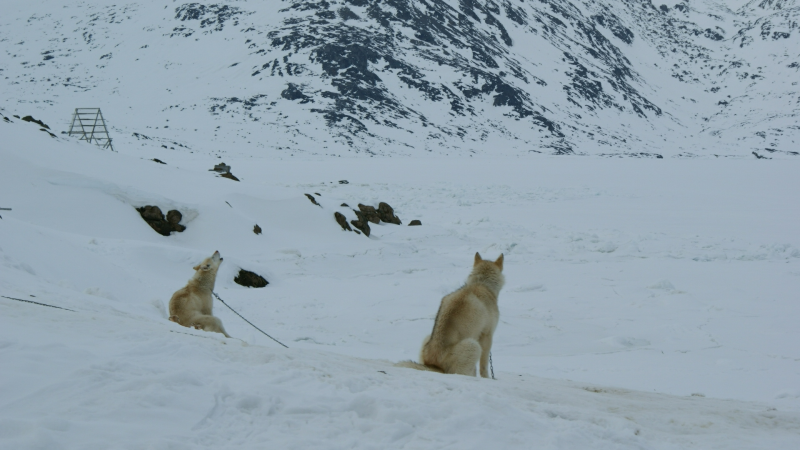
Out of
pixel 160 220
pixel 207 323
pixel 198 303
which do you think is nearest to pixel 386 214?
pixel 160 220

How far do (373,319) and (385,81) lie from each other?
311ft

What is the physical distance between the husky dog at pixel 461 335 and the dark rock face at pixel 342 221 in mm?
10905

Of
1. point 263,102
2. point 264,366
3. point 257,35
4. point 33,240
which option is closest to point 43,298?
point 264,366

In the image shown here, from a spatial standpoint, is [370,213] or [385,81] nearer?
[370,213]

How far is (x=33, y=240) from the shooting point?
8.14 m

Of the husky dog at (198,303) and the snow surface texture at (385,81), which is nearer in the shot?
the husky dog at (198,303)

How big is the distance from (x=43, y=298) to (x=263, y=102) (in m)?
84.0

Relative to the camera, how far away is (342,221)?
15.8 m

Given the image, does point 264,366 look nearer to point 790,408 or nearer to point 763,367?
point 790,408

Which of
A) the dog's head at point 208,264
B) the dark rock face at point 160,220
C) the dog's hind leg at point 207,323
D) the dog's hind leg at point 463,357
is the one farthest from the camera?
the dark rock face at point 160,220

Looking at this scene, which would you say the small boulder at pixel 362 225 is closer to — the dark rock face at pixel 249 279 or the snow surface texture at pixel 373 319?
the snow surface texture at pixel 373 319

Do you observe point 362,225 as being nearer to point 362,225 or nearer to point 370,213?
point 362,225

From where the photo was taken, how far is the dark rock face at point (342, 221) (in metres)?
15.7

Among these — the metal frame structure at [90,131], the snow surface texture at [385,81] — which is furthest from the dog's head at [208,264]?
the snow surface texture at [385,81]
